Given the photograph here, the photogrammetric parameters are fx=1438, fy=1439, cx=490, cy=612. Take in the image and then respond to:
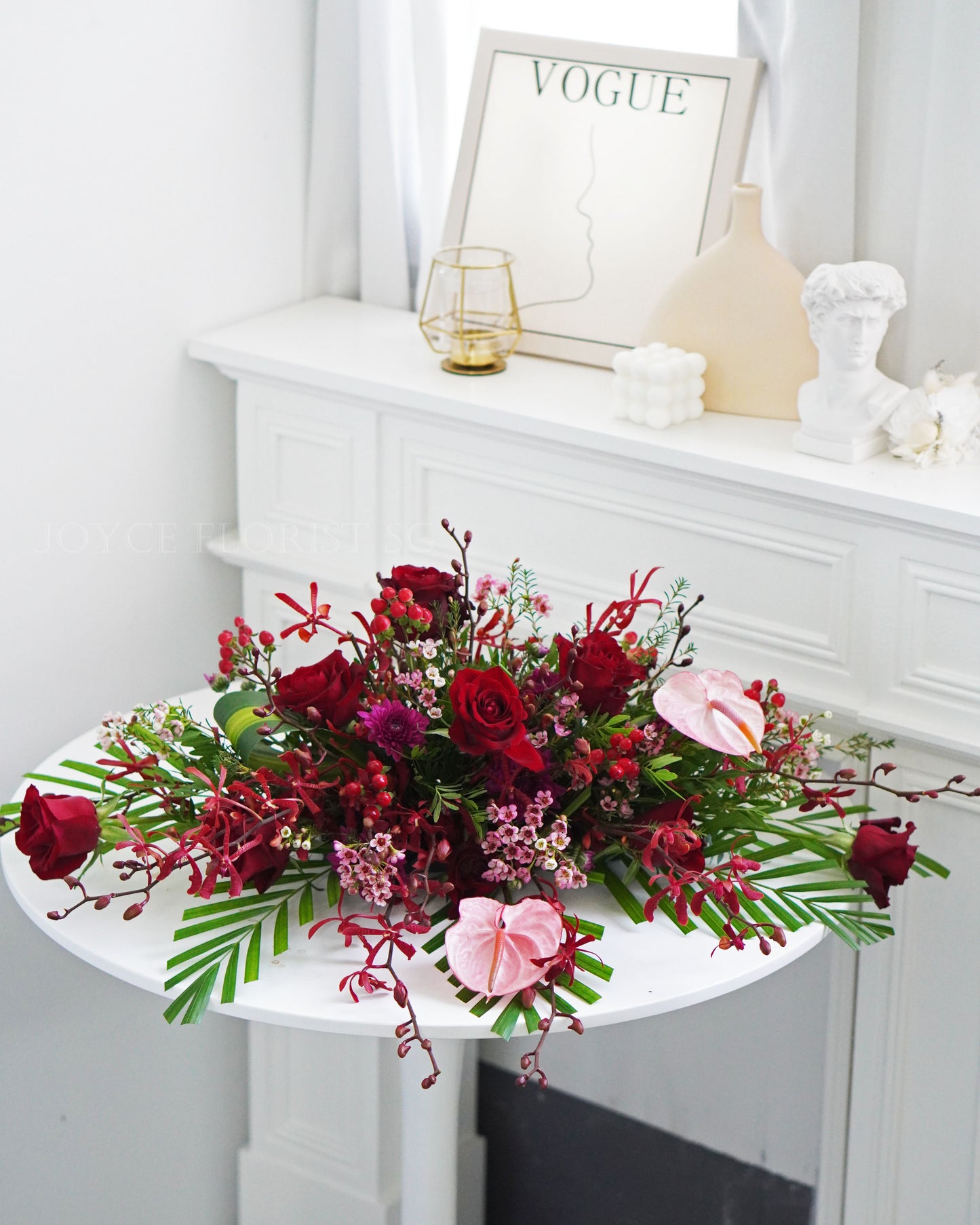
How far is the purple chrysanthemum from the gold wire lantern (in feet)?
1.93

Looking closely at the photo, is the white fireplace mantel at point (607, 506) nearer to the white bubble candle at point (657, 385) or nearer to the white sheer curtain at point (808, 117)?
the white bubble candle at point (657, 385)

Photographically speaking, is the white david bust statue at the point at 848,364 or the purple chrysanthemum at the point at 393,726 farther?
the white david bust statue at the point at 848,364

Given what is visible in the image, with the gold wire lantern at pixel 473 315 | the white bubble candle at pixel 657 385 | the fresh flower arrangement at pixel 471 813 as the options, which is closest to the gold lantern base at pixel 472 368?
the gold wire lantern at pixel 473 315

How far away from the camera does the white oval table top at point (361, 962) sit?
1069 mm

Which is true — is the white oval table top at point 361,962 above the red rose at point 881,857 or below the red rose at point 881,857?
below

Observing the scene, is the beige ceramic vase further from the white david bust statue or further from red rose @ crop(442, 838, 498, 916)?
red rose @ crop(442, 838, 498, 916)

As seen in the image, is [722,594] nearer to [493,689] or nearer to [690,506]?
[690,506]

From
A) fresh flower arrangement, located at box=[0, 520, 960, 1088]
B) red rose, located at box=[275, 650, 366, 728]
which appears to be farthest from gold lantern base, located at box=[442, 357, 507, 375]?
red rose, located at box=[275, 650, 366, 728]

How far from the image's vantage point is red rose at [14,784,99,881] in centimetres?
115

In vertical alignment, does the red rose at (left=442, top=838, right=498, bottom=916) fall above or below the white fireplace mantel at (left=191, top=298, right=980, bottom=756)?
below

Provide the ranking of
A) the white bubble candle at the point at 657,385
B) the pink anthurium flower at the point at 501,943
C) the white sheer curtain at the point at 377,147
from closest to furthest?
1. the pink anthurium flower at the point at 501,943
2. the white bubble candle at the point at 657,385
3. the white sheer curtain at the point at 377,147

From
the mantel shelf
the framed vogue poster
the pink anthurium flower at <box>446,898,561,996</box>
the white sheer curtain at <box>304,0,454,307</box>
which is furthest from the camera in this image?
the white sheer curtain at <box>304,0,454,307</box>

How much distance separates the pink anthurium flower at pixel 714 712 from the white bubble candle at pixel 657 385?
33 cm

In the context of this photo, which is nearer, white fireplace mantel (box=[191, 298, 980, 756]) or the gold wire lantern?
white fireplace mantel (box=[191, 298, 980, 756])
